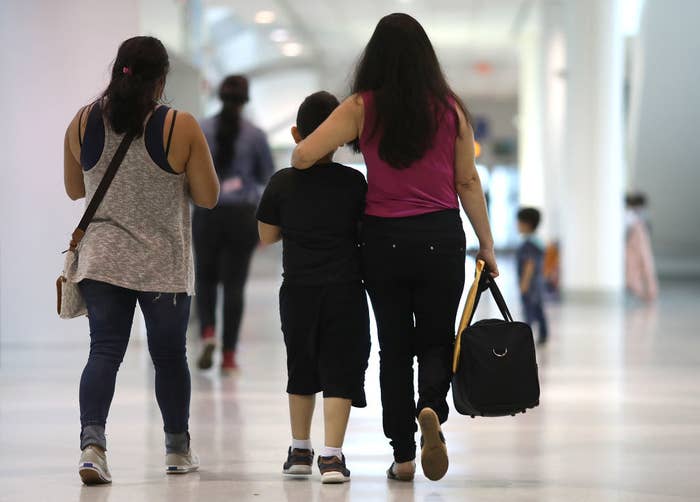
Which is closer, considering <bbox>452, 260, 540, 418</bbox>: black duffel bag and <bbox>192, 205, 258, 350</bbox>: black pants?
<bbox>452, 260, 540, 418</bbox>: black duffel bag

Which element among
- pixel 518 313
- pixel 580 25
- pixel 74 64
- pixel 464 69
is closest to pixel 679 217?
pixel 464 69

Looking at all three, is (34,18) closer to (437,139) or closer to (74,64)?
(74,64)

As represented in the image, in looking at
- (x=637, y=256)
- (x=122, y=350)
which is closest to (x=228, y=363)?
(x=122, y=350)

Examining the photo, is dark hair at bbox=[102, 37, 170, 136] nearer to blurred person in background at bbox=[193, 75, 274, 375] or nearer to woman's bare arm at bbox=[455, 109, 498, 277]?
woman's bare arm at bbox=[455, 109, 498, 277]

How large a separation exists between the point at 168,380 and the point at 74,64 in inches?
195

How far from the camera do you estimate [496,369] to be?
12.2 ft

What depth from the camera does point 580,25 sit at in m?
13.4

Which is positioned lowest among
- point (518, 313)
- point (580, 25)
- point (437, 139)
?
point (518, 313)

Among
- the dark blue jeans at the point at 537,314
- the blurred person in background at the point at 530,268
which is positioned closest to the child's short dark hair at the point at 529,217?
the blurred person in background at the point at 530,268

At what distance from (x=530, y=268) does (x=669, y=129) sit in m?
9.96

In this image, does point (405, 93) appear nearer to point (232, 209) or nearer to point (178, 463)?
point (178, 463)

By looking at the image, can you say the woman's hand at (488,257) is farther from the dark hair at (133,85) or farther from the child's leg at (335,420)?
the dark hair at (133,85)

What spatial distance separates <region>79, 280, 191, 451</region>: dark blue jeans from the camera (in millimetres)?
3855

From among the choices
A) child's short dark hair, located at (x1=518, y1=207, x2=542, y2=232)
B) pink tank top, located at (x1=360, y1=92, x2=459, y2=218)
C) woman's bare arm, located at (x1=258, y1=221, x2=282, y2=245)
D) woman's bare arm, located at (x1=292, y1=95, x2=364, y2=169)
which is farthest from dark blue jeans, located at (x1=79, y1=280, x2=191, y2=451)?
child's short dark hair, located at (x1=518, y1=207, x2=542, y2=232)
